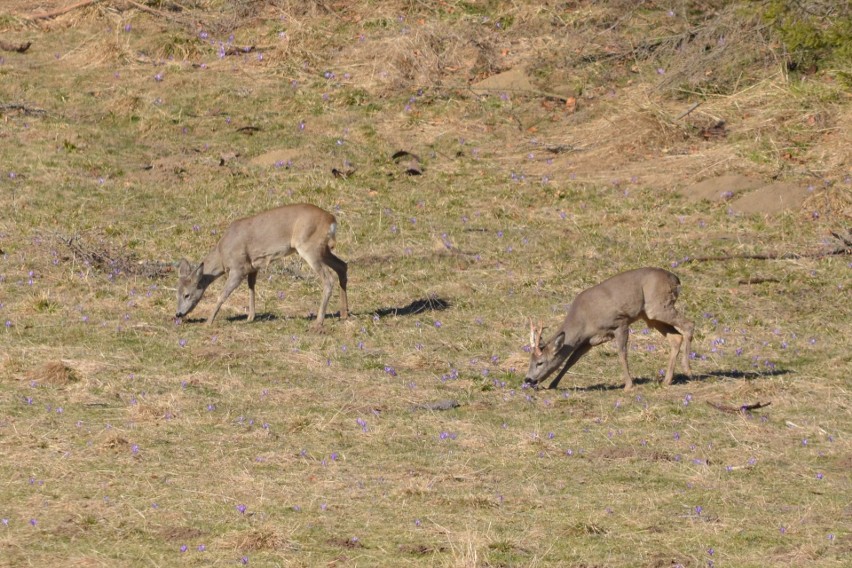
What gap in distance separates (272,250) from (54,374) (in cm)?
384

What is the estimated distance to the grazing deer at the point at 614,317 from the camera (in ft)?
44.7

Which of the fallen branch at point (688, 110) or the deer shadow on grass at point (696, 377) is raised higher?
the fallen branch at point (688, 110)

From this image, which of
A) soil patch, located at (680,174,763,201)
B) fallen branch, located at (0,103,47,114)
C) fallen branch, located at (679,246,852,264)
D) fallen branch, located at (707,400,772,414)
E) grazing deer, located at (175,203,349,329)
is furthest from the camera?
fallen branch, located at (0,103,47,114)

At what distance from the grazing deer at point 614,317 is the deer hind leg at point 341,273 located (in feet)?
10.5

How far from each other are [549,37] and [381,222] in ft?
26.1

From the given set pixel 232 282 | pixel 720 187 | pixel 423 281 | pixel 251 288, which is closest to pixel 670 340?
pixel 423 281

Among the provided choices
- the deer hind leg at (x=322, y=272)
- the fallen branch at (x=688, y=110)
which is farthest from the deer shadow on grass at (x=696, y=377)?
the fallen branch at (x=688, y=110)

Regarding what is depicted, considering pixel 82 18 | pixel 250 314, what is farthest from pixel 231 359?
pixel 82 18

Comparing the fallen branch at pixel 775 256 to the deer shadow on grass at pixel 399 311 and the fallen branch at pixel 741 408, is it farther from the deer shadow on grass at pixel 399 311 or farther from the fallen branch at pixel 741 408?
the fallen branch at pixel 741 408

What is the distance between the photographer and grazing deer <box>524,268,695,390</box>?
44.7ft

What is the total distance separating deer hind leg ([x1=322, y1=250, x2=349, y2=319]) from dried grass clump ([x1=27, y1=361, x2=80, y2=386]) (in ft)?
12.9

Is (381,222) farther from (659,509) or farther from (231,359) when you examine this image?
(659,509)

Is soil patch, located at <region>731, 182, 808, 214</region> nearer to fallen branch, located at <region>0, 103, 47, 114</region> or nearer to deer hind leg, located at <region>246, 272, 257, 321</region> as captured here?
deer hind leg, located at <region>246, 272, 257, 321</region>

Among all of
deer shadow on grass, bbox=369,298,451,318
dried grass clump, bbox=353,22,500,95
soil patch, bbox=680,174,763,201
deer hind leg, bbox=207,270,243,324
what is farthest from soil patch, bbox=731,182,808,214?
deer hind leg, bbox=207,270,243,324
